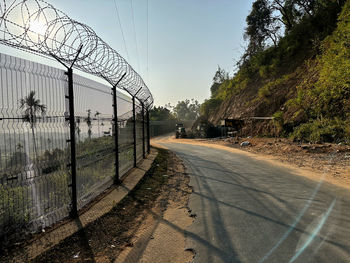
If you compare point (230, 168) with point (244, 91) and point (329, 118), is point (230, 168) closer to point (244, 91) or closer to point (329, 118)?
point (329, 118)

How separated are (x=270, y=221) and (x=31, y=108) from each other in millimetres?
3919

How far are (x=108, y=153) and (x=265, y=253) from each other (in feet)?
14.7

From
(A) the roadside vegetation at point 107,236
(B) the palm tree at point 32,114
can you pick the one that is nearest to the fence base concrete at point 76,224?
(A) the roadside vegetation at point 107,236

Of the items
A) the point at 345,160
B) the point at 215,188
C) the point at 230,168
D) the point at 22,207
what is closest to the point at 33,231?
the point at 22,207

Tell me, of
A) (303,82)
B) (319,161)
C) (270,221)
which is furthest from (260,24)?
(270,221)

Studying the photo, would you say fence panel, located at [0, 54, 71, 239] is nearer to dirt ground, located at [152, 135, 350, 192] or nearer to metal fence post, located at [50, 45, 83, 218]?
metal fence post, located at [50, 45, 83, 218]

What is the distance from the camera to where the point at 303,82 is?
21.7 metres

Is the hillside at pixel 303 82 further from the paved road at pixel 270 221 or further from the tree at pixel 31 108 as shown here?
the tree at pixel 31 108

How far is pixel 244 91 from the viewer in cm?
3325

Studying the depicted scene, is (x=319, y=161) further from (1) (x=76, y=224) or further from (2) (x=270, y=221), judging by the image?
(1) (x=76, y=224)

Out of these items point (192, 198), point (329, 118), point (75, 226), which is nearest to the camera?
point (75, 226)

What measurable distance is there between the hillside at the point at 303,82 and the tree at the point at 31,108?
14.9m

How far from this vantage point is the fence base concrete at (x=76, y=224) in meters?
3.22

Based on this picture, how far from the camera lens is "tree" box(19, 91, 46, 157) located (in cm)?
329
